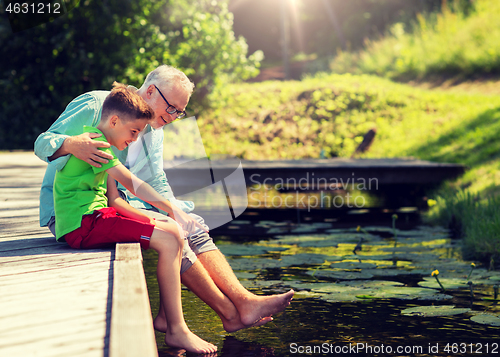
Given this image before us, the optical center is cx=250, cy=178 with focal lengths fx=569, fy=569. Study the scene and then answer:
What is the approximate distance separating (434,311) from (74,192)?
1967 mm

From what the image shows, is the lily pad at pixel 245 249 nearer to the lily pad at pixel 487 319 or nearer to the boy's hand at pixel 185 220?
the boy's hand at pixel 185 220

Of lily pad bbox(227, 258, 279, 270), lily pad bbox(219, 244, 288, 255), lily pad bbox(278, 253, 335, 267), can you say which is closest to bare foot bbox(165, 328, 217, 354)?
lily pad bbox(227, 258, 279, 270)

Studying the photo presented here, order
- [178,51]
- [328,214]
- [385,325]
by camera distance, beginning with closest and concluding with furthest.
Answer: [385,325] → [328,214] → [178,51]

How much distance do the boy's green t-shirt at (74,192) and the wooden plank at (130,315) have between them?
36 cm

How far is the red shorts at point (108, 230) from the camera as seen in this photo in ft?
8.04

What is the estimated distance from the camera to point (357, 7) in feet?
92.1

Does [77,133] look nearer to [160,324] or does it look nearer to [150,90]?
[150,90]

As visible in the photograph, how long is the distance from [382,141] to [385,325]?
27.6 ft

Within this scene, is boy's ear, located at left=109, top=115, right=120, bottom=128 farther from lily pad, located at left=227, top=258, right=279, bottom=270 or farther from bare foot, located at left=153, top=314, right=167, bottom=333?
lily pad, located at left=227, top=258, right=279, bottom=270

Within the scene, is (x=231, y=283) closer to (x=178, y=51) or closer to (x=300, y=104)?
(x=178, y=51)

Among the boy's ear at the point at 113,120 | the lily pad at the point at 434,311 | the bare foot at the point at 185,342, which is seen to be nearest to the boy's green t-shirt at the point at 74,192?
the boy's ear at the point at 113,120

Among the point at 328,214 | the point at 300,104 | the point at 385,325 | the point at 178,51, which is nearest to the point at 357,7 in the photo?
the point at 300,104

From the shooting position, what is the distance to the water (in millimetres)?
2705

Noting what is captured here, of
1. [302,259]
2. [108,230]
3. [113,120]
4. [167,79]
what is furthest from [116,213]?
[302,259]
